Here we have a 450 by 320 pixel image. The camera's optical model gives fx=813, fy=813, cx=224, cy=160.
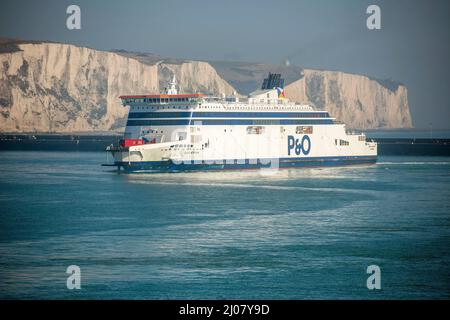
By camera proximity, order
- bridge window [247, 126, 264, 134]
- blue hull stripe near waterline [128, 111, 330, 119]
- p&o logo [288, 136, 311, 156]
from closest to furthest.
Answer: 1. blue hull stripe near waterline [128, 111, 330, 119]
2. bridge window [247, 126, 264, 134]
3. p&o logo [288, 136, 311, 156]

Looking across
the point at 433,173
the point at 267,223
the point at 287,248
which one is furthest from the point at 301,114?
the point at 287,248

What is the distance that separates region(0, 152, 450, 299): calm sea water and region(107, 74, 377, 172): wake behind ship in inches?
170

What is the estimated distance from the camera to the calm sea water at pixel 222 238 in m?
25.9

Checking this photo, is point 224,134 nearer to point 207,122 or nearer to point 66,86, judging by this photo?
point 207,122

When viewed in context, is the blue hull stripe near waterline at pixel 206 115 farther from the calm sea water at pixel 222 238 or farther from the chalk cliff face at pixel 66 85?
the chalk cliff face at pixel 66 85

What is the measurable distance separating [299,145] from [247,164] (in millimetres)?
6836

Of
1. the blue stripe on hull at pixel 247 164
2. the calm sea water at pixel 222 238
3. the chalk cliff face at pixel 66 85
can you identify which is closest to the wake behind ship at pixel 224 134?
the blue stripe on hull at pixel 247 164

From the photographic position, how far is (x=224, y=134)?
64938 mm

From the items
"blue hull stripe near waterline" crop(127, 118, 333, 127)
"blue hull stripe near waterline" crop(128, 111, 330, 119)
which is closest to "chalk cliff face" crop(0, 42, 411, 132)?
"blue hull stripe near waterline" crop(128, 111, 330, 119)

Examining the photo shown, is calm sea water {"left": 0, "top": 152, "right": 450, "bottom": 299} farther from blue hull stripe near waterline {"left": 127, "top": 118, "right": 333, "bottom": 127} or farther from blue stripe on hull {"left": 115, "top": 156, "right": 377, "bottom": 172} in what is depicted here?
blue hull stripe near waterline {"left": 127, "top": 118, "right": 333, "bottom": 127}

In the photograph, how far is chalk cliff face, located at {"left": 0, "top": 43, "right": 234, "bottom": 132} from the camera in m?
162

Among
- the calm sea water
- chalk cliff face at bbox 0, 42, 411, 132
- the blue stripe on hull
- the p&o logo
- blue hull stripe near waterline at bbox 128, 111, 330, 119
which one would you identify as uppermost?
chalk cliff face at bbox 0, 42, 411, 132

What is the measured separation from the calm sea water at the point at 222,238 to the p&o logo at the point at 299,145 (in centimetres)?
1331

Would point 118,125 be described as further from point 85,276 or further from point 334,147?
point 85,276
